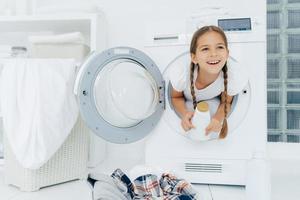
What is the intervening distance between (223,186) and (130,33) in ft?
3.78

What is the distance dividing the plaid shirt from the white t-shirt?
1.23ft

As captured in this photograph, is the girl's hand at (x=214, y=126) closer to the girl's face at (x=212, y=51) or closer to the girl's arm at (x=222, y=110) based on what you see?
the girl's arm at (x=222, y=110)

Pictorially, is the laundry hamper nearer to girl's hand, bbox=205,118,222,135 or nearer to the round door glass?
the round door glass

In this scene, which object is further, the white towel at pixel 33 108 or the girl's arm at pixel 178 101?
the girl's arm at pixel 178 101

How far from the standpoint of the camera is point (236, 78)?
1.42m

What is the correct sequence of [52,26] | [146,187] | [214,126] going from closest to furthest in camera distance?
[146,187] → [214,126] → [52,26]

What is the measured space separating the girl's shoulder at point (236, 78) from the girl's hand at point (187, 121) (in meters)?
0.19

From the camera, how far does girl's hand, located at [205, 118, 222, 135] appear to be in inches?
55.5

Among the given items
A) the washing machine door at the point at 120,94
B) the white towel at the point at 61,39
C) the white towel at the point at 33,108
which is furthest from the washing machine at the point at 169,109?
the white towel at the point at 61,39

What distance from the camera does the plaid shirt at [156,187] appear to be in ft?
4.12

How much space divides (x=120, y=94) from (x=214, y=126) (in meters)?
0.42

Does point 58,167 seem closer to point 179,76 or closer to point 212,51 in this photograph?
point 179,76

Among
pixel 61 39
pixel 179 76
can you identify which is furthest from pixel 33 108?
pixel 179 76

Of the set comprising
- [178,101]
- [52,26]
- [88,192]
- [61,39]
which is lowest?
[88,192]
